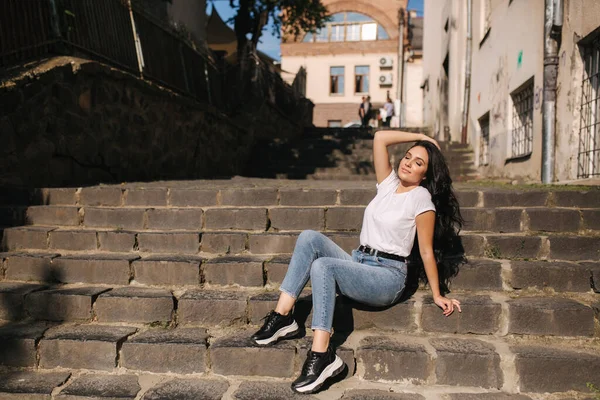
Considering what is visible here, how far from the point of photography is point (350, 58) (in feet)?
99.1

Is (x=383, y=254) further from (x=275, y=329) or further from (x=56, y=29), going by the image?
(x=56, y=29)

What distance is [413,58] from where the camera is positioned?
28562 mm

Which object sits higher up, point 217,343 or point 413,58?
point 413,58

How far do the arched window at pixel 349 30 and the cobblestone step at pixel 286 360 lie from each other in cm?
3011

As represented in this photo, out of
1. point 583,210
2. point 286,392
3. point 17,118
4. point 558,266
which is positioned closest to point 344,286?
point 286,392

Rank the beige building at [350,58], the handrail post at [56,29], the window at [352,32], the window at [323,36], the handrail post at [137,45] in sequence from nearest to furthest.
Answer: the handrail post at [56,29] → the handrail post at [137,45] → the beige building at [350,58] → the window at [323,36] → the window at [352,32]

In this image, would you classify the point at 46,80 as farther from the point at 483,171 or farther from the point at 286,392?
the point at 483,171

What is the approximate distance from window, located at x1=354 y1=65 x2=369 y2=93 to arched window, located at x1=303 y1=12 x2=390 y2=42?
2076 mm

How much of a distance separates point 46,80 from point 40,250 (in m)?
2.00

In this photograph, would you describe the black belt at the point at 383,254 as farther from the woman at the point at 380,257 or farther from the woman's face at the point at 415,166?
the woman's face at the point at 415,166

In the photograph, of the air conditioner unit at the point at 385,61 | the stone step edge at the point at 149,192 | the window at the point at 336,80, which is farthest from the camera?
the window at the point at 336,80

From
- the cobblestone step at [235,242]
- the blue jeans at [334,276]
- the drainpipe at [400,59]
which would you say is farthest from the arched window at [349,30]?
the blue jeans at [334,276]

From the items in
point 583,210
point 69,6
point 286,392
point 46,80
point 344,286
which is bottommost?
point 286,392

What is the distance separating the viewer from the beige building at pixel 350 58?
98.1ft
